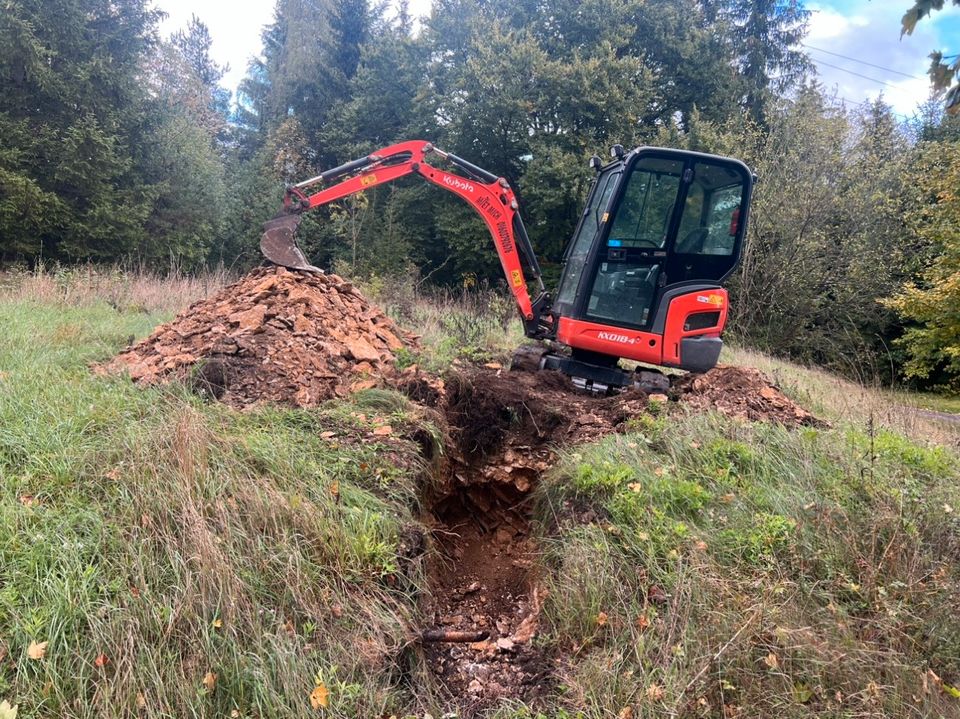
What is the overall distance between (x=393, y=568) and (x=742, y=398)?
3.33 metres

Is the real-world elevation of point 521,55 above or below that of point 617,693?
above

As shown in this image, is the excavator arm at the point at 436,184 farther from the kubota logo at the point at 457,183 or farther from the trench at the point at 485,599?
the trench at the point at 485,599

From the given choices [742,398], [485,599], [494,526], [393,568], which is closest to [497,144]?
[742,398]

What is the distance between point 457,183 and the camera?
641 centimetres

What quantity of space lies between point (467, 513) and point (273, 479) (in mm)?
2012

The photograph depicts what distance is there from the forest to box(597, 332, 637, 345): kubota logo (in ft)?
10.2

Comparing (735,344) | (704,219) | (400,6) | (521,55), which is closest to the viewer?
(704,219)

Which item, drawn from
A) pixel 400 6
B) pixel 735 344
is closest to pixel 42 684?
pixel 735 344

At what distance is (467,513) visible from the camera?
15.4ft

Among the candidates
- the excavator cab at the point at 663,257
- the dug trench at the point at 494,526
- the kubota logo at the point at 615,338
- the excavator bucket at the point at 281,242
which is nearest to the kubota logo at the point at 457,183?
the excavator cab at the point at 663,257

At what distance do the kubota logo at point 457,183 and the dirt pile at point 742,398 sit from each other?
317cm

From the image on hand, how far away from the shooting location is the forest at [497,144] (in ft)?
44.6

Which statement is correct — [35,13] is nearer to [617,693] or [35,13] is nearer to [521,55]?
[521,55]

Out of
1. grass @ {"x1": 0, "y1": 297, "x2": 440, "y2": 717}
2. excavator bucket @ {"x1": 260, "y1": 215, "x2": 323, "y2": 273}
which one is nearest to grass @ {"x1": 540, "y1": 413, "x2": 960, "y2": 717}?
grass @ {"x1": 0, "y1": 297, "x2": 440, "y2": 717}
